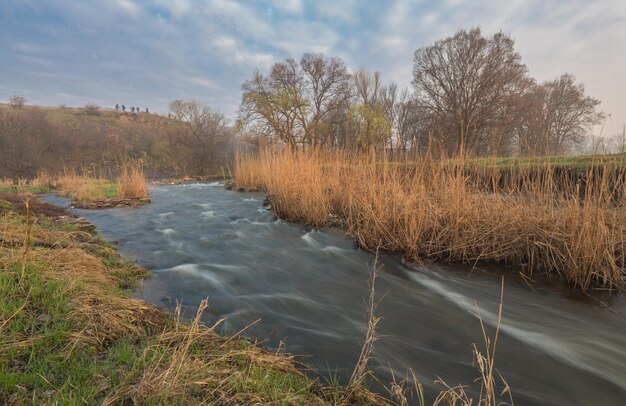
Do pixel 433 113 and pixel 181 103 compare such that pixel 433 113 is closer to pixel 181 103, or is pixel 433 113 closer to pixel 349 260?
pixel 349 260

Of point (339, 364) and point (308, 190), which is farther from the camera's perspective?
point (308, 190)

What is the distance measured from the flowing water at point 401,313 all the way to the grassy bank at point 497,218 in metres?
0.30

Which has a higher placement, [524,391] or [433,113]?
[433,113]

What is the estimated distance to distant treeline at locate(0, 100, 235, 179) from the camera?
60.0 feet

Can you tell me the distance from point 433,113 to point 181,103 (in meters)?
28.2

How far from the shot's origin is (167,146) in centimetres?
2995

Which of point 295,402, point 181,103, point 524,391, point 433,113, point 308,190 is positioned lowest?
point 524,391

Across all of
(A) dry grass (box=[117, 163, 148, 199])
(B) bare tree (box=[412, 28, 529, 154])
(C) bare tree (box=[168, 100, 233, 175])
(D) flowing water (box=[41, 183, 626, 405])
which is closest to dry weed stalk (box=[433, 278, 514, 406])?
(D) flowing water (box=[41, 183, 626, 405])

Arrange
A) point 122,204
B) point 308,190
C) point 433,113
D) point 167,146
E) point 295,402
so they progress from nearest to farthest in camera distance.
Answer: point 295,402
point 308,190
point 122,204
point 433,113
point 167,146

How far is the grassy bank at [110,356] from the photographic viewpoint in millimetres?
1382

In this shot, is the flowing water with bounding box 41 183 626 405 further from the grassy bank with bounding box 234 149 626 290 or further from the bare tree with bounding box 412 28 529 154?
the bare tree with bounding box 412 28 529 154

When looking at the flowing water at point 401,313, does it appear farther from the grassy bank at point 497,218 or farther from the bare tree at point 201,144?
the bare tree at point 201,144

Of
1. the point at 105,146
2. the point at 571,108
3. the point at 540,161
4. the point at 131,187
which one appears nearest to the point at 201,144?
the point at 105,146

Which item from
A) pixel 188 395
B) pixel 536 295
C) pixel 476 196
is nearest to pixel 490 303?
pixel 536 295
